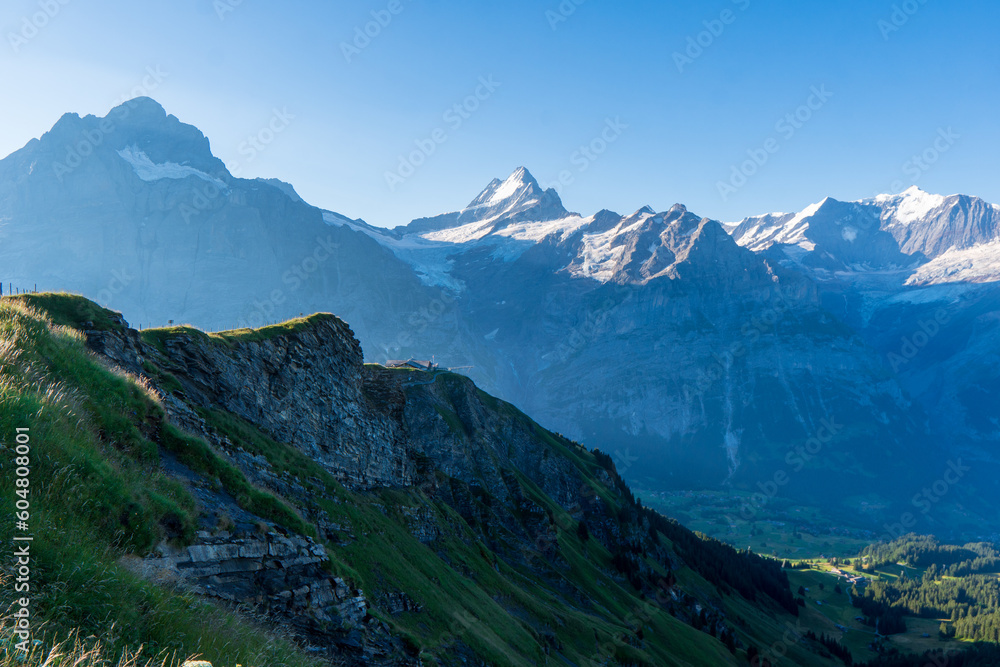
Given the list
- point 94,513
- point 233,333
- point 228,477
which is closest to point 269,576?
point 228,477

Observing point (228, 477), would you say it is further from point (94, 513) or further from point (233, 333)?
point (233, 333)

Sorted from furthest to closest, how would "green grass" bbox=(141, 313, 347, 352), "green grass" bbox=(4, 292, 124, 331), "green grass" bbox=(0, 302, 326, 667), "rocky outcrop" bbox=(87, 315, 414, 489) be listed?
"green grass" bbox=(141, 313, 347, 352) → "rocky outcrop" bbox=(87, 315, 414, 489) → "green grass" bbox=(4, 292, 124, 331) → "green grass" bbox=(0, 302, 326, 667)

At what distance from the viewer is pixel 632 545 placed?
13275cm

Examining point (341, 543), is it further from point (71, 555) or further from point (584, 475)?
point (584, 475)

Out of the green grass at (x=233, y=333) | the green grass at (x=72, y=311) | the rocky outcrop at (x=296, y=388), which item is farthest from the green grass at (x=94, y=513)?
the green grass at (x=233, y=333)

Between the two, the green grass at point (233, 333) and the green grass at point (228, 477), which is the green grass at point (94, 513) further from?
the green grass at point (233, 333)

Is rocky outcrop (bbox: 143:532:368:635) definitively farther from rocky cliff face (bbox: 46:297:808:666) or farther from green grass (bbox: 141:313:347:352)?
green grass (bbox: 141:313:347:352)

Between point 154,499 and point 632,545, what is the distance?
134217 millimetres

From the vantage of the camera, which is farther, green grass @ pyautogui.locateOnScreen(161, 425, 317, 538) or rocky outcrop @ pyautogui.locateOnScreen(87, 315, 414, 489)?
rocky outcrop @ pyautogui.locateOnScreen(87, 315, 414, 489)

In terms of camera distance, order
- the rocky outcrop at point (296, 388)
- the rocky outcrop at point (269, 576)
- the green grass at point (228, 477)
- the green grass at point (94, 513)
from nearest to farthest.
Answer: the green grass at point (94, 513), the rocky outcrop at point (269, 576), the green grass at point (228, 477), the rocky outcrop at point (296, 388)

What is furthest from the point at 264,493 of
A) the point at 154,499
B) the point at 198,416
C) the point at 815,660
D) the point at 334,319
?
the point at 815,660

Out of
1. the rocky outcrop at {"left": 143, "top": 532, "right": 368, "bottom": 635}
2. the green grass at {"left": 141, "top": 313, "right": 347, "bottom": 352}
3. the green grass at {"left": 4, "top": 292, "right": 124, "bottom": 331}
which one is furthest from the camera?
the green grass at {"left": 141, "top": 313, "right": 347, "bottom": 352}

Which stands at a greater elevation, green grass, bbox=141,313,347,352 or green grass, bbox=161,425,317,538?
green grass, bbox=141,313,347,352

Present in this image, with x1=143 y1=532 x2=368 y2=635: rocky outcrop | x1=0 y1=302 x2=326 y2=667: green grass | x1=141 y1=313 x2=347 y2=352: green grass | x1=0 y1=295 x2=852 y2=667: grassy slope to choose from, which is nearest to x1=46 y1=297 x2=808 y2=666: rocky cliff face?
x1=143 y1=532 x2=368 y2=635: rocky outcrop
